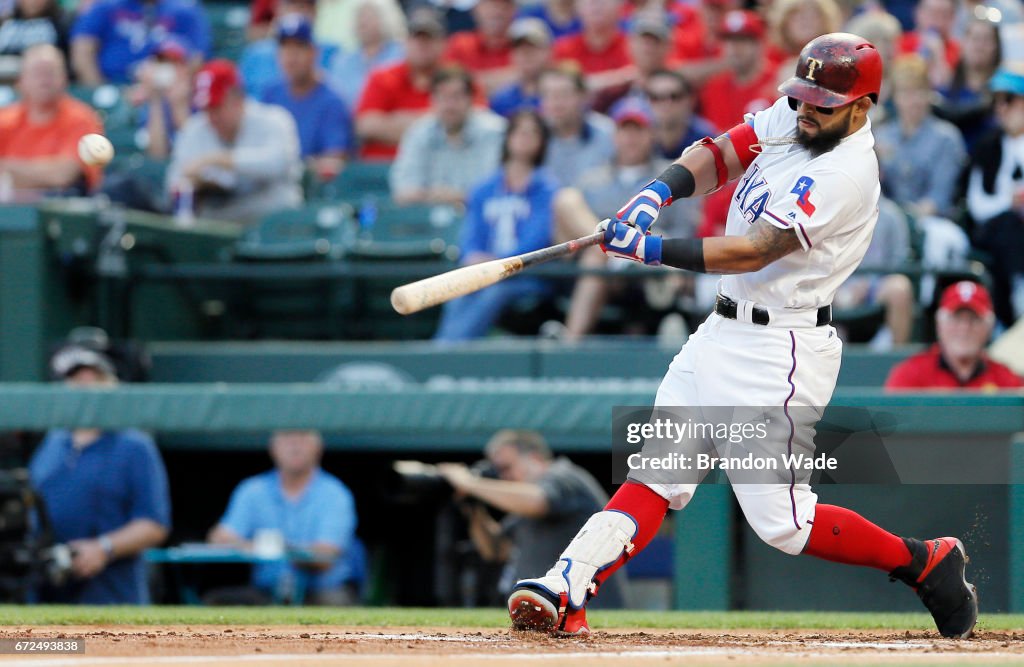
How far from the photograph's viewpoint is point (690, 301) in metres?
7.45

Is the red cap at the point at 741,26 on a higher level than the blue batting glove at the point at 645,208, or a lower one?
higher

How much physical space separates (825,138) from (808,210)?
0.89ft

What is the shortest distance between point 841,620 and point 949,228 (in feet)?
9.66

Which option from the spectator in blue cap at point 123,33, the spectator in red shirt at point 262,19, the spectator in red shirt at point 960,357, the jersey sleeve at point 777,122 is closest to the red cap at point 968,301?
the spectator in red shirt at point 960,357

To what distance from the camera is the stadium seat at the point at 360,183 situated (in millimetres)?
8922

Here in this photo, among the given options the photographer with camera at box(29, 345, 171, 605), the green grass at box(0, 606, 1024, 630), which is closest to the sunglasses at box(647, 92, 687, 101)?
the photographer with camera at box(29, 345, 171, 605)

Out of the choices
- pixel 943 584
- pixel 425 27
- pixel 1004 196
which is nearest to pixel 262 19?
pixel 425 27

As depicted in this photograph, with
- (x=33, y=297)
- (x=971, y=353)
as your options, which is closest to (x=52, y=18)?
(x=33, y=297)

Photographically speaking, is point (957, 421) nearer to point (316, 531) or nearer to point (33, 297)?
point (316, 531)

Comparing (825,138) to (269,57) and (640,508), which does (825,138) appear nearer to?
(640,508)

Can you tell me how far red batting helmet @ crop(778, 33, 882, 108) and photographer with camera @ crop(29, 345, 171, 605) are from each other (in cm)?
363

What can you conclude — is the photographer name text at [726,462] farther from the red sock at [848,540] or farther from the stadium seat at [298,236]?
the stadium seat at [298,236]

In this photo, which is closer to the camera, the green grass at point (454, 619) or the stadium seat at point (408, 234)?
the green grass at point (454, 619)

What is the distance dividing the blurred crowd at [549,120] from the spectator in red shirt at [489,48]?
0.04ft
